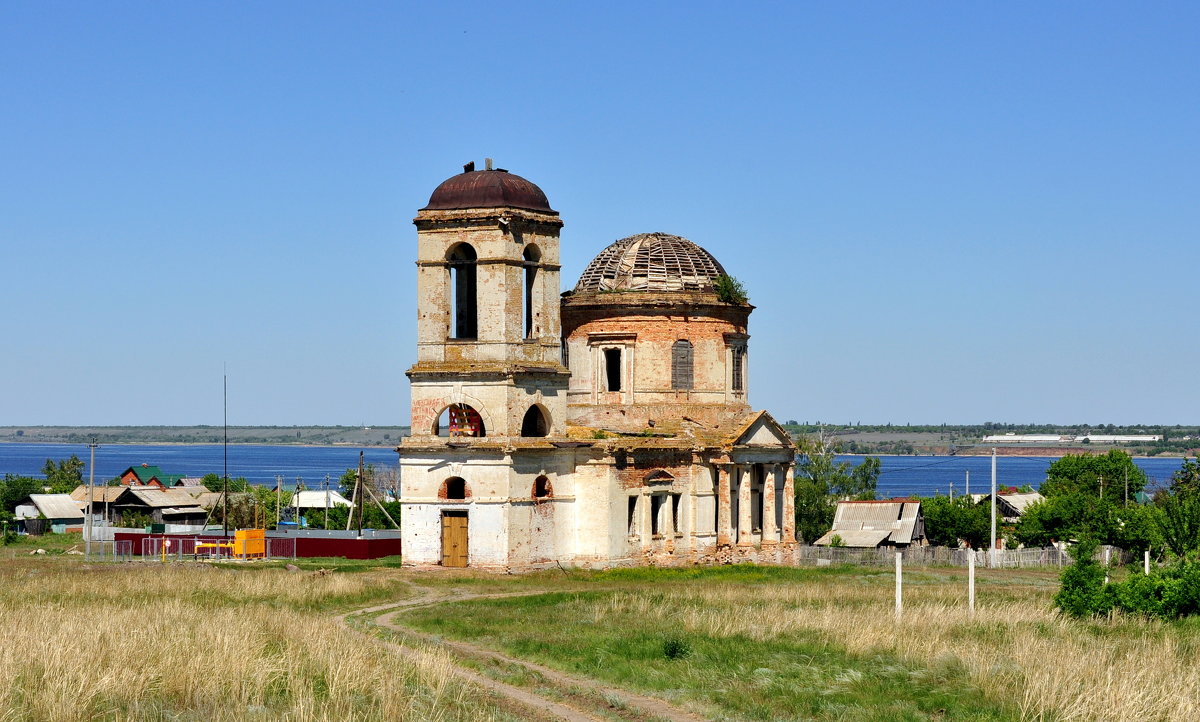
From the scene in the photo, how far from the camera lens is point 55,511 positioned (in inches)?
2955

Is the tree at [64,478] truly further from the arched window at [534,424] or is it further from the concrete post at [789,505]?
the arched window at [534,424]

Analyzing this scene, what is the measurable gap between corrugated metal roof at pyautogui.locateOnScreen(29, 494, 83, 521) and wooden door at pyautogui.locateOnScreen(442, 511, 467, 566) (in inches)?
1614

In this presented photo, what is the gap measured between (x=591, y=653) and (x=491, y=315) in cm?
1665

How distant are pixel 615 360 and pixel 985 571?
12694 mm

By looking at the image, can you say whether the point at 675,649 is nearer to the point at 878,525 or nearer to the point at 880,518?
the point at 878,525

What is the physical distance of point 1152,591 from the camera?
2861cm

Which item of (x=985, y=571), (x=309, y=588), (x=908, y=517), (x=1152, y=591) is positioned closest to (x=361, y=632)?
(x=309, y=588)

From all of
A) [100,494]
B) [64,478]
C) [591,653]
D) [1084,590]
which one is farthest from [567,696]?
[64,478]

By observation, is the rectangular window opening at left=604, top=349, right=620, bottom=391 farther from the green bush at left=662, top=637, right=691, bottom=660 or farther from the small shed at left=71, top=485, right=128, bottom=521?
the small shed at left=71, top=485, right=128, bottom=521

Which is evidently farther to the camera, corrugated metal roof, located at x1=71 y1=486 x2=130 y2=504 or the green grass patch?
corrugated metal roof, located at x1=71 y1=486 x2=130 y2=504

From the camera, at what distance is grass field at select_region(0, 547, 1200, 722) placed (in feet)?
61.2

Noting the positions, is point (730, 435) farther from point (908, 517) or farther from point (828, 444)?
point (828, 444)

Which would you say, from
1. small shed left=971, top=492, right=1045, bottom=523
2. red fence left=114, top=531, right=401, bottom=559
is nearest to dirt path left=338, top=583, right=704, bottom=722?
red fence left=114, top=531, right=401, bottom=559

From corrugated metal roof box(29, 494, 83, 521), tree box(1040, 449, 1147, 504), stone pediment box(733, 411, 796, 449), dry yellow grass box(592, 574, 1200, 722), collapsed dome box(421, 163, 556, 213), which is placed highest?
collapsed dome box(421, 163, 556, 213)
